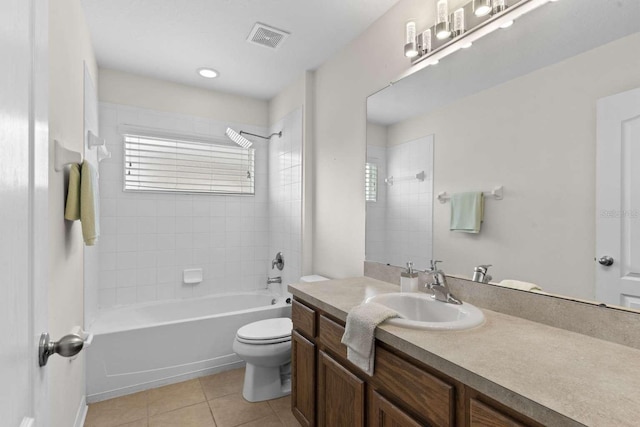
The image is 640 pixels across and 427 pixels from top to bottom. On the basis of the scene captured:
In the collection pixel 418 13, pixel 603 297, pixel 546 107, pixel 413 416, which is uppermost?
pixel 418 13

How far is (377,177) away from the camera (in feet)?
6.95

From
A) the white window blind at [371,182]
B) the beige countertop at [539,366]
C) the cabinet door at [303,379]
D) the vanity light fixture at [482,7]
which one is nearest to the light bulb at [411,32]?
the vanity light fixture at [482,7]

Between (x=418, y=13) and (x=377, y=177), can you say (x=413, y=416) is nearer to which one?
(x=377, y=177)

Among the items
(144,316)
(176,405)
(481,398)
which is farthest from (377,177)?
(144,316)

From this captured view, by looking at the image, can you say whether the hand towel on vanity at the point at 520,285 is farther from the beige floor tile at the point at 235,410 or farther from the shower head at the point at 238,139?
Result: the shower head at the point at 238,139

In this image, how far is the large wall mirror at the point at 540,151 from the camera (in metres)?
1.06

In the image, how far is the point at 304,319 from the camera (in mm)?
1703

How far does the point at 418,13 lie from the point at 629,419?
193 cm

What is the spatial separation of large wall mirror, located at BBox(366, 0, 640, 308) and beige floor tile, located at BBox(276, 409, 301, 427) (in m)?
1.21

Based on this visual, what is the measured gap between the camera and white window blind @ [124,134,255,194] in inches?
117

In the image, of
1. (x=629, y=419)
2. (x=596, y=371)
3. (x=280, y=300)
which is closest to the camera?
(x=629, y=419)

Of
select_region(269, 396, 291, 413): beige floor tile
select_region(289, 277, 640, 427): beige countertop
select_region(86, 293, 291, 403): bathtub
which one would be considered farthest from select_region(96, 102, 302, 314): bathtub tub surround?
select_region(289, 277, 640, 427): beige countertop

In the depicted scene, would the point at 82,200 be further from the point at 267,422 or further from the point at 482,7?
the point at 482,7

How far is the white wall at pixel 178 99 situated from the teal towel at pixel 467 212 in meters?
2.56
